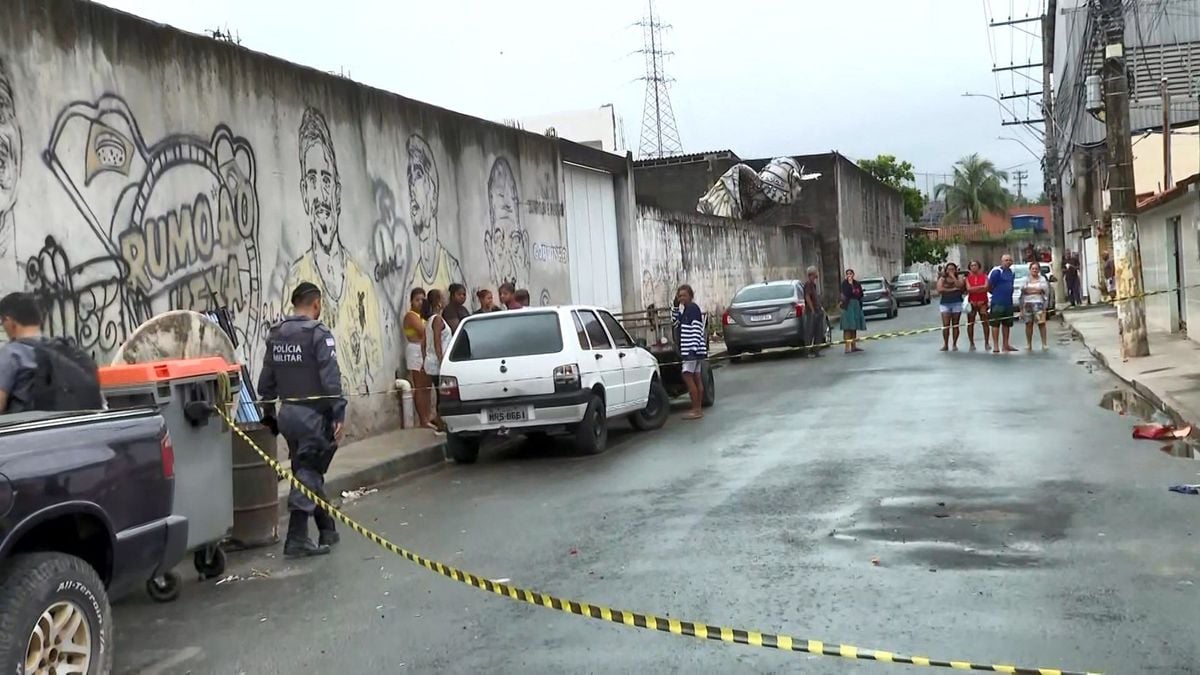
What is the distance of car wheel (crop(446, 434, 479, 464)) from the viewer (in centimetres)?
1159

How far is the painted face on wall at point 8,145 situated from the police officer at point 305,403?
2516mm

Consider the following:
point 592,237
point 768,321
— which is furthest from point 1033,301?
point 592,237

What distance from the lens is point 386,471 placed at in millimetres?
11109

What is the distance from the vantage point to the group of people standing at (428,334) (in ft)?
44.9

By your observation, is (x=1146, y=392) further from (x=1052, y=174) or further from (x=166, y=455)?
(x=1052, y=174)

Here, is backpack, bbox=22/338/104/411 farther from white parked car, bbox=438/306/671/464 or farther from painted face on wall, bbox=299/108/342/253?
painted face on wall, bbox=299/108/342/253

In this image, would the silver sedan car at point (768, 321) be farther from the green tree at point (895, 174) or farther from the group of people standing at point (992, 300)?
the green tree at point (895, 174)

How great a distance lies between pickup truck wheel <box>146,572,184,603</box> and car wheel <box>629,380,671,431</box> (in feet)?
24.4

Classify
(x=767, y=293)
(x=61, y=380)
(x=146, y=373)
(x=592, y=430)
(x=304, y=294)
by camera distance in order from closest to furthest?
(x=61, y=380) < (x=146, y=373) < (x=304, y=294) < (x=592, y=430) < (x=767, y=293)

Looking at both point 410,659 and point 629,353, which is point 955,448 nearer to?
point 629,353

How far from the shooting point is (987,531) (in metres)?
7.20

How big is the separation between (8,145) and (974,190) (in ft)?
292

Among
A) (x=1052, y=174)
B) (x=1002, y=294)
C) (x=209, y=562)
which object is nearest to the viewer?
(x=209, y=562)

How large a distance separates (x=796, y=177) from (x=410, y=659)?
40638 millimetres
